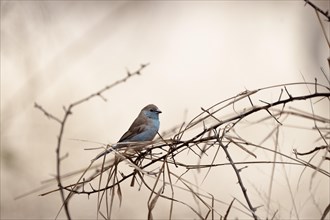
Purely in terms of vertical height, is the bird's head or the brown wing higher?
the bird's head

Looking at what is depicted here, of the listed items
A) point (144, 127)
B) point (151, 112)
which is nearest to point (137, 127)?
point (144, 127)

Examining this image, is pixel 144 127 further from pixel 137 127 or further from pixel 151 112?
pixel 151 112

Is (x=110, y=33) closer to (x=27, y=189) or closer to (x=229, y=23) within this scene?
(x=229, y=23)

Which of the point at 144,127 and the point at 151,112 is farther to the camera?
the point at 151,112

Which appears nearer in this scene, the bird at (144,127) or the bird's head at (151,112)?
the bird at (144,127)

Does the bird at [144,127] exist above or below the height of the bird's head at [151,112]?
below

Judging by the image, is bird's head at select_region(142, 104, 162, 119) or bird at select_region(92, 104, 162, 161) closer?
bird at select_region(92, 104, 162, 161)

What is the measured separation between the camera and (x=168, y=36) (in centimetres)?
797

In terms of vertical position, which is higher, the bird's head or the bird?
the bird's head

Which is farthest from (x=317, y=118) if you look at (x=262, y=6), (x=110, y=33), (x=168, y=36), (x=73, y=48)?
(x=262, y=6)

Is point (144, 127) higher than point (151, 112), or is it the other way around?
point (151, 112)

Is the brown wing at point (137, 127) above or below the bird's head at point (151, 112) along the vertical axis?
below

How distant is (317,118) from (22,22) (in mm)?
3599

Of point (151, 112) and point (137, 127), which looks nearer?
point (137, 127)
